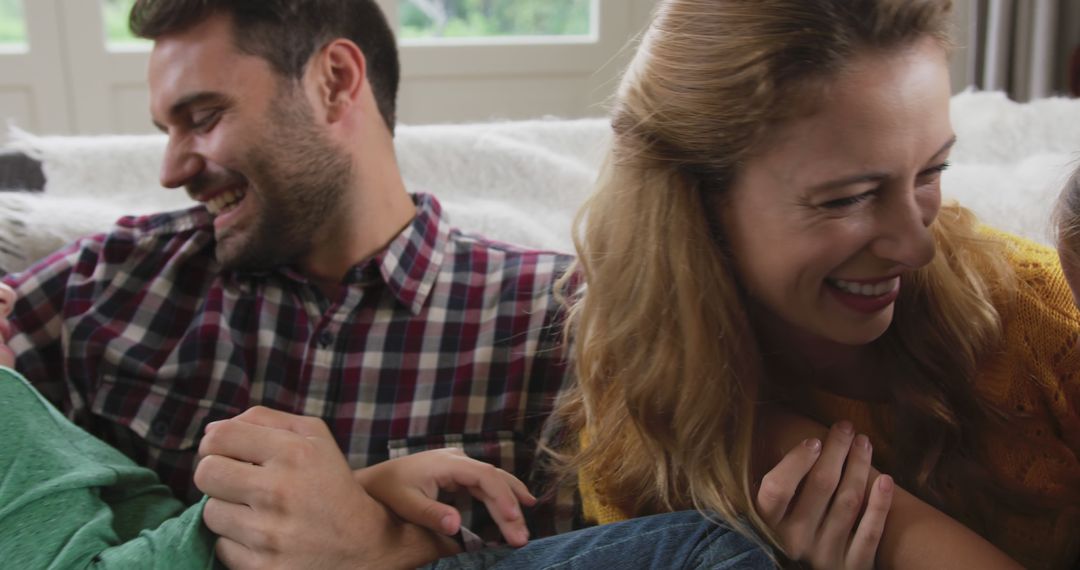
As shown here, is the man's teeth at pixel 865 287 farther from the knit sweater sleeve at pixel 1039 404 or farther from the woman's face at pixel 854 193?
the knit sweater sleeve at pixel 1039 404

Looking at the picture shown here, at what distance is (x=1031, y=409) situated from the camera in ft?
3.21

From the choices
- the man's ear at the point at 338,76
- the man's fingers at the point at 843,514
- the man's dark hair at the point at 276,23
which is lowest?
the man's fingers at the point at 843,514

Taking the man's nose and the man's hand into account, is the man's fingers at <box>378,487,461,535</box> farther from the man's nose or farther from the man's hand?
the man's nose

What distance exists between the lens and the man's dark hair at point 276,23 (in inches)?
50.7

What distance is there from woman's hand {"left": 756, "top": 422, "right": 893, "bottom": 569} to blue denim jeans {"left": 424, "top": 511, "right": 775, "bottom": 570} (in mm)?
50

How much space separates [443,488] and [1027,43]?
2.61 m

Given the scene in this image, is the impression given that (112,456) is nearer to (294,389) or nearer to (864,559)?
(294,389)

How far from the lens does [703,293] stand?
3.22 ft

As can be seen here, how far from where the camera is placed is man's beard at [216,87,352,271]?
129 cm

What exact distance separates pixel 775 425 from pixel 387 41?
2.52 feet

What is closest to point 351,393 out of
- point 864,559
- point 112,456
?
point 112,456

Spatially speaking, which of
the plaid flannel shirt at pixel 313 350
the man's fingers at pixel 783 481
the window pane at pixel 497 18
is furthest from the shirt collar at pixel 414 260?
the window pane at pixel 497 18

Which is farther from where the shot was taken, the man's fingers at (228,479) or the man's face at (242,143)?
the man's face at (242,143)

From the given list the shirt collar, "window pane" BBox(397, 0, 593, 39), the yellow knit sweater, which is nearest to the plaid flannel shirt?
the shirt collar
